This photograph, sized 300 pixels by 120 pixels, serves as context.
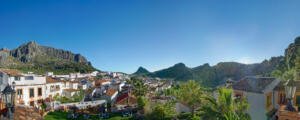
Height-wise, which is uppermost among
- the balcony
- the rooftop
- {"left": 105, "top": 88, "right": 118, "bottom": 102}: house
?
the balcony

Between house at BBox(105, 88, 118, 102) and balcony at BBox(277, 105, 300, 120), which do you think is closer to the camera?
balcony at BBox(277, 105, 300, 120)

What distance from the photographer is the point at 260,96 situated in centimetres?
2964

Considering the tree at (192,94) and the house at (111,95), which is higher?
the tree at (192,94)

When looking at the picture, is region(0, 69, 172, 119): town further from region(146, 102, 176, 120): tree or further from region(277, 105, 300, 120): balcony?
region(277, 105, 300, 120): balcony

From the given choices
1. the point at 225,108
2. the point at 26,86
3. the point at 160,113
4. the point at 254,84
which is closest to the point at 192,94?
the point at 160,113

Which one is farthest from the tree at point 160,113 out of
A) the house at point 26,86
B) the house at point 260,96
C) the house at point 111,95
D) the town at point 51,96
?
the house at point 111,95

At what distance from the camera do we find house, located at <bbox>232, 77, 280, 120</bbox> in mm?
29406

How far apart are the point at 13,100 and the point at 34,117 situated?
0.92 meters

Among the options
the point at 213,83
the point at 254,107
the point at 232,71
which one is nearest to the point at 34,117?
the point at 254,107

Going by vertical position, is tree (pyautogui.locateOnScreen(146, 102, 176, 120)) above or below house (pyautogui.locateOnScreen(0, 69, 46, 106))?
below

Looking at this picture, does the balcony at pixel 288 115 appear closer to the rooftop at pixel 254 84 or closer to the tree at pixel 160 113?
the rooftop at pixel 254 84

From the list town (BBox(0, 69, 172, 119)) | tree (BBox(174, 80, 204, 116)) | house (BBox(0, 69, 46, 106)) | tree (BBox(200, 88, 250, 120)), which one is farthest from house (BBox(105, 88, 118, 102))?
tree (BBox(200, 88, 250, 120))

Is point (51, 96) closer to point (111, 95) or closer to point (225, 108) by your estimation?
point (111, 95)

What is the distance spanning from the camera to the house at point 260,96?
29406 millimetres
